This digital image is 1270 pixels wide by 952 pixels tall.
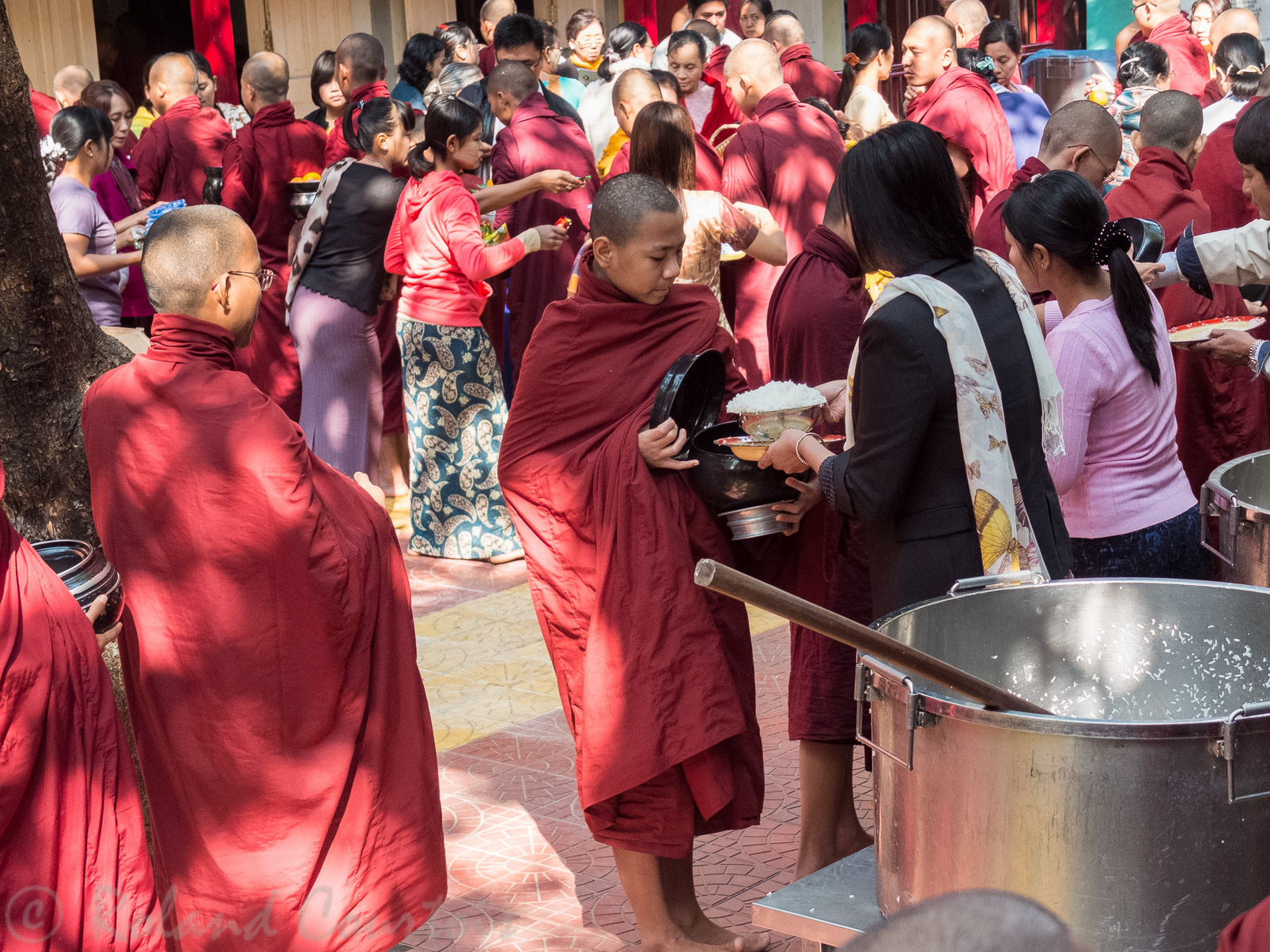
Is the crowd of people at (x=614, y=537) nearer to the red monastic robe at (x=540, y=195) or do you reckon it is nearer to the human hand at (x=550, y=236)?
the human hand at (x=550, y=236)

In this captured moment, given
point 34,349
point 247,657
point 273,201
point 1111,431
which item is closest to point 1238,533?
point 1111,431

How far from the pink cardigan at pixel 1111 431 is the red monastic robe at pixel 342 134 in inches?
200

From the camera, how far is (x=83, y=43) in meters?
12.9

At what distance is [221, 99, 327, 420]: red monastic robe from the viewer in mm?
7090

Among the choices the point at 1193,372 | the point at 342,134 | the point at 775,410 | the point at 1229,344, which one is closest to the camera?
the point at 775,410

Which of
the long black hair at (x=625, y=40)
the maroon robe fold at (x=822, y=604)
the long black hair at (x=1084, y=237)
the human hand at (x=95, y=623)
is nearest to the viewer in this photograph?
the human hand at (x=95, y=623)

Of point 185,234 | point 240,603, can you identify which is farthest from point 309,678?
point 185,234

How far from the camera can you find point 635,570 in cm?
295

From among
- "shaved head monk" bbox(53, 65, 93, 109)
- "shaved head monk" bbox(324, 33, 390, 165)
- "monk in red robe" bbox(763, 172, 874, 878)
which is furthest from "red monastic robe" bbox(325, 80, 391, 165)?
"monk in red robe" bbox(763, 172, 874, 878)

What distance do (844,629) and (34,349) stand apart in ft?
7.97

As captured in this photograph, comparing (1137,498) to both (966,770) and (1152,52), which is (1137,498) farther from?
(1152,52)

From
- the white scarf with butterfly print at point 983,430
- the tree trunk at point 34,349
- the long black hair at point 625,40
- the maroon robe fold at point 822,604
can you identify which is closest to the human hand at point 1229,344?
the maroon robe fold at point 822,604

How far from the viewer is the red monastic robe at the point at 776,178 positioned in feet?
22.8

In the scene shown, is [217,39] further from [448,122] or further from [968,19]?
[448,122]
